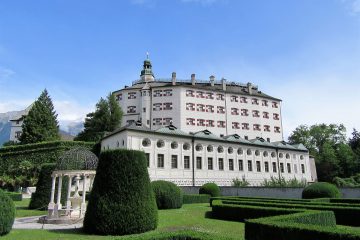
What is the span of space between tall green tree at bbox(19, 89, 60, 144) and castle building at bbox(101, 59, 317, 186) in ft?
42.0

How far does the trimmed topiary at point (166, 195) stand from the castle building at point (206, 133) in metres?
15.1

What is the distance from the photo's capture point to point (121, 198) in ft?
38.9

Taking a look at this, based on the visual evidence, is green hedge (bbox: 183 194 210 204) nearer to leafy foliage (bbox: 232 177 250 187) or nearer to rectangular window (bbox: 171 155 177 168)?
rectangular window (bbox: 171 155 177 168)

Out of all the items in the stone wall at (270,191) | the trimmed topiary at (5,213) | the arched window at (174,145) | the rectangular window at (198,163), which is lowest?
the trimmed topiary at (5,213)

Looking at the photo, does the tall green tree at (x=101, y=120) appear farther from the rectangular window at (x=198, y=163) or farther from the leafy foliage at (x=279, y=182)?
the leafy foliage at (x=279, y=182)

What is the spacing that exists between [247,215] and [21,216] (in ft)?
44.5

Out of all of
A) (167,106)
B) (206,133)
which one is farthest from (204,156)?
(167,106)

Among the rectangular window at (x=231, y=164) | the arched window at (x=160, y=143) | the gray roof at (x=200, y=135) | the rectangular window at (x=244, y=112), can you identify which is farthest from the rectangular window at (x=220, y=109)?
the arched window at (x=160, y=143)

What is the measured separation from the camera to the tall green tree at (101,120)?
54250mm

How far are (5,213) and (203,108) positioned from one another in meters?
49.8

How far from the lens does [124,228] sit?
452 inches

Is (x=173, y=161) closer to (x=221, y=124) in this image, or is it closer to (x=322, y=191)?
(x=322, y=191)

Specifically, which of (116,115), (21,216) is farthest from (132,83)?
(21,216)

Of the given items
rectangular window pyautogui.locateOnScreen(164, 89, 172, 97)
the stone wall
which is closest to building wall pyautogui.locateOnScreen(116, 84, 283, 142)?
rectangular window pyautogui.locateOnScreen(164, 89, 172, 97)
